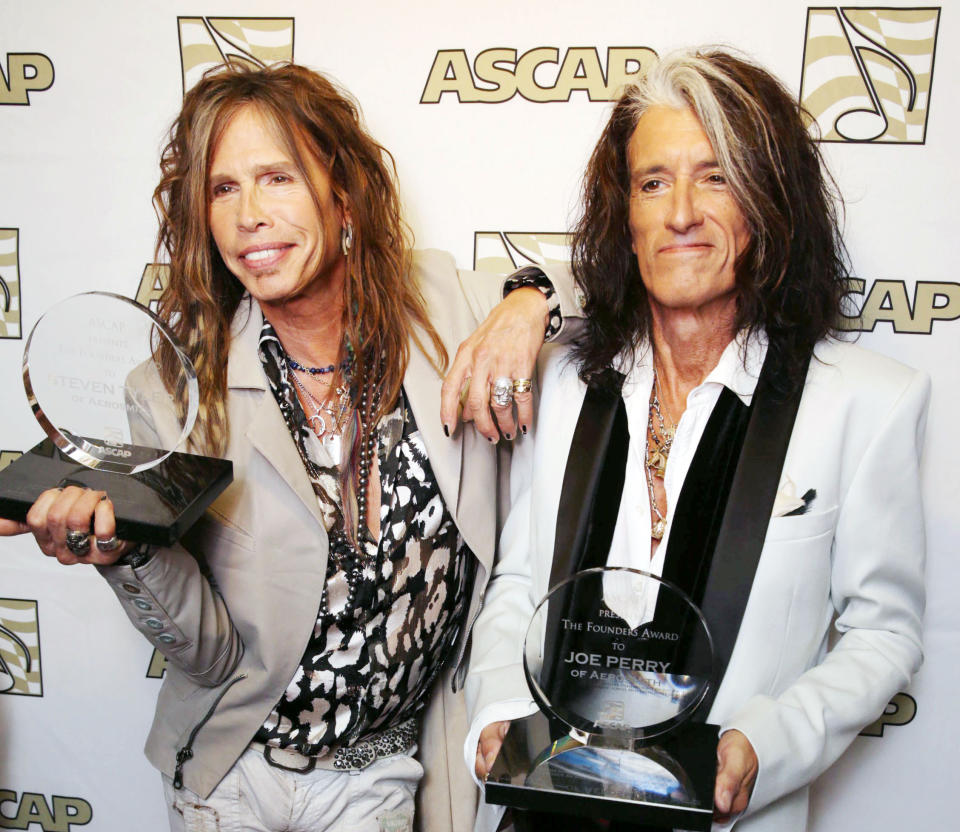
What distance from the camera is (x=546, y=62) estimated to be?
1.58m

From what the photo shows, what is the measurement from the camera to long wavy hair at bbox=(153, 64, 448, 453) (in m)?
1.30

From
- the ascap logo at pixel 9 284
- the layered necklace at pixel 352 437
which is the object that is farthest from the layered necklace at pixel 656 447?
the ascap logo at pixel 9 284

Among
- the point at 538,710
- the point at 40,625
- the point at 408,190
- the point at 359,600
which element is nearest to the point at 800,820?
the point at 538,710

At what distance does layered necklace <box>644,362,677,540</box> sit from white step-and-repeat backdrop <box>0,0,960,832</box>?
50 cm

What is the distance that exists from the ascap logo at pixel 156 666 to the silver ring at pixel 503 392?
3.52 feet

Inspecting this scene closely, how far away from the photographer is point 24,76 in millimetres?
1729

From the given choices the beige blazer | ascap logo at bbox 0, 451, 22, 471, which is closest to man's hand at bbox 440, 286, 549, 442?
the beige blazer

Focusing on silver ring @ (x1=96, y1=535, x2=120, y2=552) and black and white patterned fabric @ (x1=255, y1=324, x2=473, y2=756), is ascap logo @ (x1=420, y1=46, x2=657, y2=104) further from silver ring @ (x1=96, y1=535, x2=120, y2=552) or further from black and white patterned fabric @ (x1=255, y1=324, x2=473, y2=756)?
silver ring @ (x1=96, y1=535, x2=120, y2=552)

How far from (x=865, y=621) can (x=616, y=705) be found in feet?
1.21

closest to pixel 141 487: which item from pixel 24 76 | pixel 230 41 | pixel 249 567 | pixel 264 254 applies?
pixel 249 567

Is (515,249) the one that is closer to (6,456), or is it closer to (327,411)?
(327,411)

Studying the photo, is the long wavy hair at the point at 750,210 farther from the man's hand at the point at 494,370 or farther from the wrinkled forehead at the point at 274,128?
the wrinkled forehead at the point at 274,128

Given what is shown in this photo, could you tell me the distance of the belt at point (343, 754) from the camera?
1.36 meters

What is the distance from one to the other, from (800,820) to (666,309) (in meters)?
0.70
